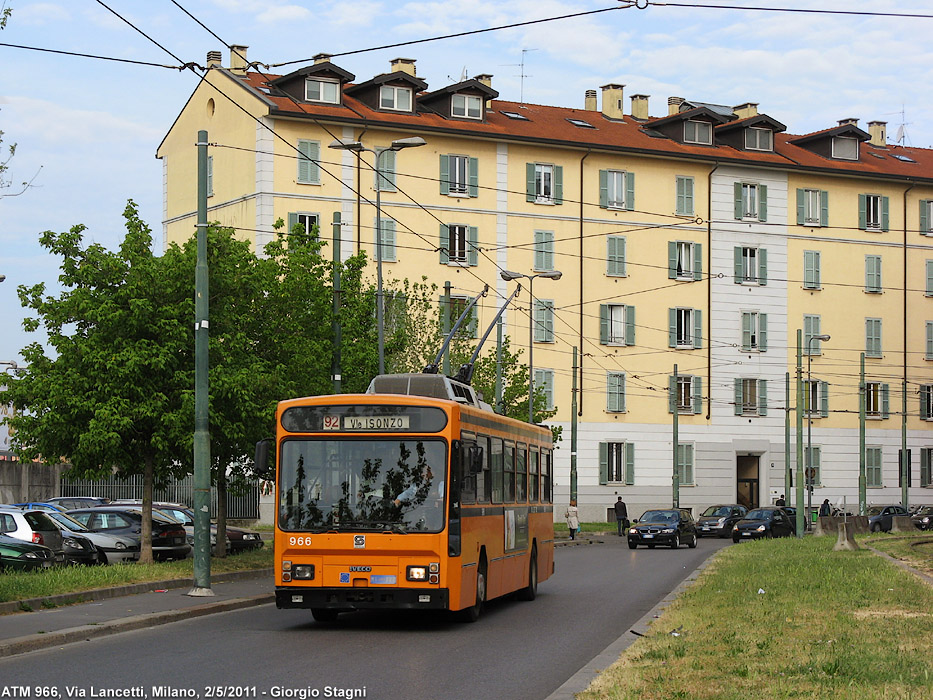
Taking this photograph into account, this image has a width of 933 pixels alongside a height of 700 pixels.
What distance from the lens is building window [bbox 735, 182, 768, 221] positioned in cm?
7269

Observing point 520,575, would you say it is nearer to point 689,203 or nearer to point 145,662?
point 145,662

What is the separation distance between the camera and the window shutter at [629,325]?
69938 millimetres

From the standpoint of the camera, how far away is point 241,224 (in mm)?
61625

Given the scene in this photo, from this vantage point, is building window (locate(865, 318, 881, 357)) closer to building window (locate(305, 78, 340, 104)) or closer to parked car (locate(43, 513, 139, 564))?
building window (locate(305, 78, 340, 104))

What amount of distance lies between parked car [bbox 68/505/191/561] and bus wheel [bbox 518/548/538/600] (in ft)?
37.9

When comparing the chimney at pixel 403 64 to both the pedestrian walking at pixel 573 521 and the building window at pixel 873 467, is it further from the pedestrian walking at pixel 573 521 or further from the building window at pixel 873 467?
the building window at pixel 873 467

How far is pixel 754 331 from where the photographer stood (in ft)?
241

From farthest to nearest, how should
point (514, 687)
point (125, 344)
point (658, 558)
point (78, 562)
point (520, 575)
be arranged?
point (658, 558) < point (78, 562) < point (125, 344) < point (520, 575) < point (514, 687)

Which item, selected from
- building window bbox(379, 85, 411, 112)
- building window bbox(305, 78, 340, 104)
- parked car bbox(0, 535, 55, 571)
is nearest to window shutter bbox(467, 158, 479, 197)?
building window bbox(379, 85, 411, 112)

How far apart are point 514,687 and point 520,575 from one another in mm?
10655

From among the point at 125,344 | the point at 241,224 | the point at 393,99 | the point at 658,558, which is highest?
the point at 393,99

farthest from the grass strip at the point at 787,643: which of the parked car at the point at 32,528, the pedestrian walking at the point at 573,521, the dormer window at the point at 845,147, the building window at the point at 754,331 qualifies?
the dormer window at the point at 845,147

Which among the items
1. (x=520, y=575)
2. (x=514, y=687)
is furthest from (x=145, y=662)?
(x=520, y=575)

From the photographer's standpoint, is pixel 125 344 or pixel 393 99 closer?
pixel 125 344
